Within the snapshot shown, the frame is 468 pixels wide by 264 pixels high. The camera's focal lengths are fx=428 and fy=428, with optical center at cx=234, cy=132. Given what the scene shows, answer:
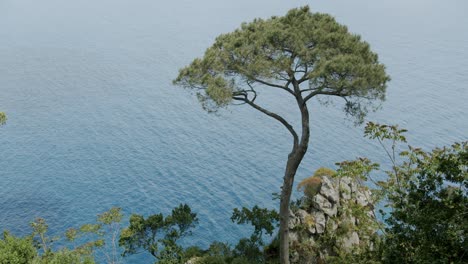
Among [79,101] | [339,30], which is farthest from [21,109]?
[339,30]

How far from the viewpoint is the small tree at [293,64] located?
18.1 m

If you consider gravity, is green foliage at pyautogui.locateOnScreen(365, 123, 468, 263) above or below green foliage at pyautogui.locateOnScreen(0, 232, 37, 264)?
above

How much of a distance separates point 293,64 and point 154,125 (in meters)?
36.0

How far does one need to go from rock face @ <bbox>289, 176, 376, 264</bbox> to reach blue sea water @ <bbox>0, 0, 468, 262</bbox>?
11.1m

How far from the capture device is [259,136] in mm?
50438

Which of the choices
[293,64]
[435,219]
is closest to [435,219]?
[435,219]

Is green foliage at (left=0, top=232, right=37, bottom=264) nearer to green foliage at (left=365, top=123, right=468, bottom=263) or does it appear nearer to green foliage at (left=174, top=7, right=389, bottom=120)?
green foliage at (left=174, top=7, right=389, bottom=120)

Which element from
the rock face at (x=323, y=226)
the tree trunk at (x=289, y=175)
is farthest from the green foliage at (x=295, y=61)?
the rock face at (x=323, y=226)

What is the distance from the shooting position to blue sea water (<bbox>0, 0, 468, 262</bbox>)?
1512 inches

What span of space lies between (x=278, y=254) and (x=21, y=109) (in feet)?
151

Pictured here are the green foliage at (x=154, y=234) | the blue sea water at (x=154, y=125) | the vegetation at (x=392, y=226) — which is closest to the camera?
the vegetation at (x=392, y=226)

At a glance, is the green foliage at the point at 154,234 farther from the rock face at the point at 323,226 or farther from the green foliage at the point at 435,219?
the green foliage at the point at 435,219

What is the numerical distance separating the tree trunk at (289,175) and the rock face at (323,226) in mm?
1595

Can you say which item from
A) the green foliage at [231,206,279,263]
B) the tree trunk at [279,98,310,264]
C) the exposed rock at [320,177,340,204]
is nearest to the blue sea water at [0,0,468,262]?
the green foliage at [231,206,279,263]
